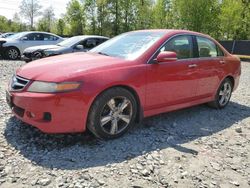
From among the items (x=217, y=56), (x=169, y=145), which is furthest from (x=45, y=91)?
(x=217, y=56)

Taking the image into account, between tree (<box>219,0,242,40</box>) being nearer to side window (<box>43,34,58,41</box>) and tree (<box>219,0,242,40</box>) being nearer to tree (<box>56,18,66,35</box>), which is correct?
side window (<box>43,34,58,41</box>)

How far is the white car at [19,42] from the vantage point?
1371cm

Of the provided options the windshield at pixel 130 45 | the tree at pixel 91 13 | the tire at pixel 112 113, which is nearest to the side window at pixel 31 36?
the windshield at pixel 130 45

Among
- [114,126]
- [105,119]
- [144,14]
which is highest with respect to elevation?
[144,14]

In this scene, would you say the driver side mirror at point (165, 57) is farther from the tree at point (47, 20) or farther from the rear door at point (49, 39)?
the tree at point (47, 20)

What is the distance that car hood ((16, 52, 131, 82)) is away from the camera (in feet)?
12.5

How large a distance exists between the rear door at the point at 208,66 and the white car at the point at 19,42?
10119 mm

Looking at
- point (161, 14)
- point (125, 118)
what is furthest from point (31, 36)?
point (161, 14)

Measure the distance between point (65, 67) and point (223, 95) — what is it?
11.9ft

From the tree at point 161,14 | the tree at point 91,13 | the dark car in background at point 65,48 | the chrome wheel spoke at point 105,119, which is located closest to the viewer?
the chrome wheel spoke at point 105,119

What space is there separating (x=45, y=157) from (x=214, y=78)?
360 centimetres

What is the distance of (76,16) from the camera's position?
50.1 metres

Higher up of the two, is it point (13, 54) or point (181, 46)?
point (181, 46)

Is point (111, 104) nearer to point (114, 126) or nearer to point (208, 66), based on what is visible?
point (114, 126)
